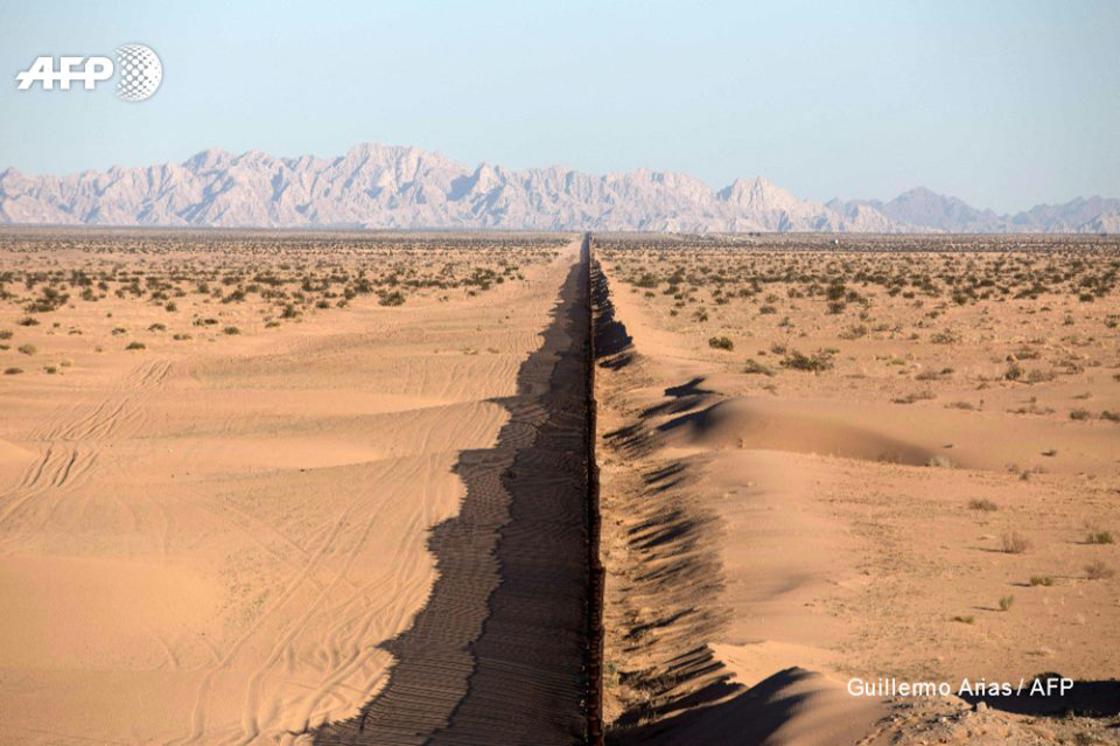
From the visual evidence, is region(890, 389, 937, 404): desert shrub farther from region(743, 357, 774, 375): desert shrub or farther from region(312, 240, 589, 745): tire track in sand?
region(312, 240, 589, 745): tire track in sand

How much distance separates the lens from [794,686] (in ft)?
28.9

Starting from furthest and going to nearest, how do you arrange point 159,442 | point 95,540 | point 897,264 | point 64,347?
point 897,264, point 64,347, point 159,442, point 95,540

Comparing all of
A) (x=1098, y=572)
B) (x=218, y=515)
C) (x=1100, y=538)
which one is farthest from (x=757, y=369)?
(x=1098, y=572)

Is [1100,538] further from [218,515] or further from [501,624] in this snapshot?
[218,515]

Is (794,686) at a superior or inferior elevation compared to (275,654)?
superior

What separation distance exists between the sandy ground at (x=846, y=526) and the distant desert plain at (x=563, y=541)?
59mm

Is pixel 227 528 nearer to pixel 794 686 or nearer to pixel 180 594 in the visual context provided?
pixel 180 594

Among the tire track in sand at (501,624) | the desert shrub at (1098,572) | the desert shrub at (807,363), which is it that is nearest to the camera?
the tire track in sand at (501,624)

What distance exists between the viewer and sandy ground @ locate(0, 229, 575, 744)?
1109cm

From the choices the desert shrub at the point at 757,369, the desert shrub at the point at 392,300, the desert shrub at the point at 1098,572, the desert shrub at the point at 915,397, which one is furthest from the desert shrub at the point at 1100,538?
the desert shrub at the point at 392,300

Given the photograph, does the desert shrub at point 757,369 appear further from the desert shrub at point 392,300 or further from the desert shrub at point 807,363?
the desert shrub at point 392,300

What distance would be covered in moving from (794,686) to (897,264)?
82.0 m

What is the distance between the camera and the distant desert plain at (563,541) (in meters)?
10.3

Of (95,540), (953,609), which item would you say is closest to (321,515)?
(95,540)
